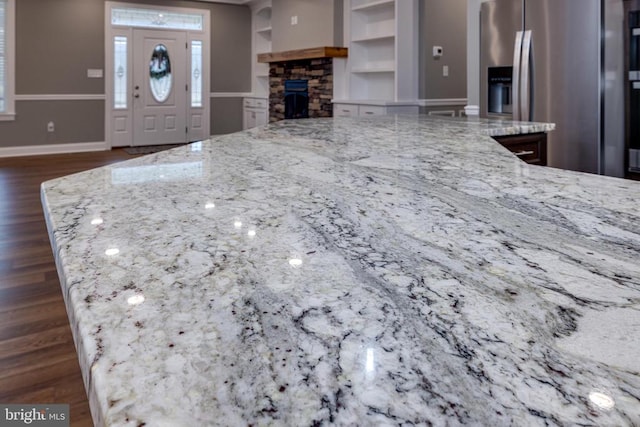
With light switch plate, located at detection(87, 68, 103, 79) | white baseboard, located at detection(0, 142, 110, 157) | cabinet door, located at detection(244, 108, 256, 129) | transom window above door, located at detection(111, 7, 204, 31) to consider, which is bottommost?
white baseboard, located at detection(0, 142, 110, 157)

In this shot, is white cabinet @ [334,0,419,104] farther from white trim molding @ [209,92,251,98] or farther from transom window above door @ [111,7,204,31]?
transom window above door @ [111,7,204,31]

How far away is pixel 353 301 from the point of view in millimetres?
598

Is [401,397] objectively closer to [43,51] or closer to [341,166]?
[341,166]

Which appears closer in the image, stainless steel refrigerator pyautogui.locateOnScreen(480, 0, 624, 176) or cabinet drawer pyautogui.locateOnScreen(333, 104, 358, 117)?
stainless steel refrigerator pyautogui.locateOnScreen(480, 0, 624, 176)

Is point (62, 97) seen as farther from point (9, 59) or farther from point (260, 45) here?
point (260, 45)

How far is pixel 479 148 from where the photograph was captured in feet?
5.91

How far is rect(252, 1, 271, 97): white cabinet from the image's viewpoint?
31.7 ft

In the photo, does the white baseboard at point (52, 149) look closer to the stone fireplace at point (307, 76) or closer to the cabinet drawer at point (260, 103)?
the cabinet drawer at point (260, 103)

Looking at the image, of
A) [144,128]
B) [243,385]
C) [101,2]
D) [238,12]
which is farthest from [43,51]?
[243,385]

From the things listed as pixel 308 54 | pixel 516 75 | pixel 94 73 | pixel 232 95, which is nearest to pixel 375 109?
pixel 308 54

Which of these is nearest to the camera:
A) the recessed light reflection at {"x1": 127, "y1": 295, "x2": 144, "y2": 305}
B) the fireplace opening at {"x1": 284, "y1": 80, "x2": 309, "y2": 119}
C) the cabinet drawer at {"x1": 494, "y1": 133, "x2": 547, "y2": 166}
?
the recessed light reflection at {"x1": 127, "y1": 295, "x2": 144, "y2": 305}

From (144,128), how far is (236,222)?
28.6ft

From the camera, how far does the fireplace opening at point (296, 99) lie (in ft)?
25.4

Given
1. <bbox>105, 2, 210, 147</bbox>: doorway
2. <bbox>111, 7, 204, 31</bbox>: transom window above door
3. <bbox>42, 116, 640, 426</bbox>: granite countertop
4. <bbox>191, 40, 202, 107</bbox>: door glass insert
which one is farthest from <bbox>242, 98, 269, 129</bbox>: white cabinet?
<bbox>42, 116, 640, 426</bbox>: granite countertop
